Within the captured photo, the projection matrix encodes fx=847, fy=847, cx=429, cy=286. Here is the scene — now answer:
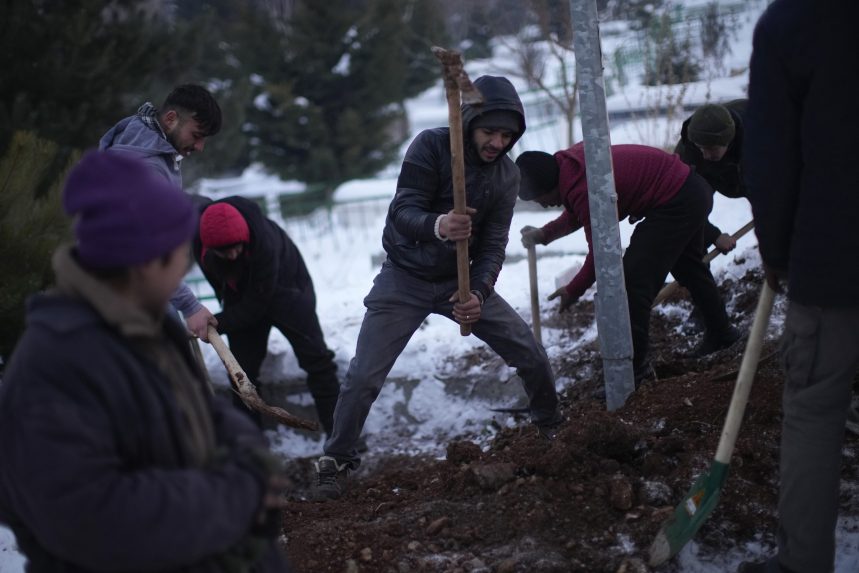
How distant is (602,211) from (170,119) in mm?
2107

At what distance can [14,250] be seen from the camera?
4.88m

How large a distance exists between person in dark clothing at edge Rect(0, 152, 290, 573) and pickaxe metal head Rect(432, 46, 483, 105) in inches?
69.1

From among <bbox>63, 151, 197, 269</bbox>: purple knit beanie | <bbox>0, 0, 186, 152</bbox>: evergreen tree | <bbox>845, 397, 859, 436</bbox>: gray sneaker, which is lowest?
<bbox>845, 397, 859, 436</bbox>: gray sneaker

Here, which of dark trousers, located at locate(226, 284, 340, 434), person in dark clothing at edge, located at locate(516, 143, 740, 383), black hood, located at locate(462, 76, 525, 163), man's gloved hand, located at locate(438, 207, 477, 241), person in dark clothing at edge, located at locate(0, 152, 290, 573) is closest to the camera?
person in dark clothing at edge, located at locate(0, 152, 290, 573)

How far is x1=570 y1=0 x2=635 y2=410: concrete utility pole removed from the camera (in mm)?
3887

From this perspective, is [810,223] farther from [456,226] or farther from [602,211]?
[602,211]

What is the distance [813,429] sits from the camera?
98.3 inches

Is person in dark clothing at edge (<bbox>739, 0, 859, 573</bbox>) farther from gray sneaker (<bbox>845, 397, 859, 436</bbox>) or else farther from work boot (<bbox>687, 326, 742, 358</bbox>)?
work boot (<bbox>687, 326, 742, 358</bbox>)

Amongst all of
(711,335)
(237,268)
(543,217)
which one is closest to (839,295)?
(711,335)

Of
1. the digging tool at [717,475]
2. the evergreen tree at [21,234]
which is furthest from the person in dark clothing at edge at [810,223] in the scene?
the evergreen tree at [21,234]

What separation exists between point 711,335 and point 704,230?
2.18 feet

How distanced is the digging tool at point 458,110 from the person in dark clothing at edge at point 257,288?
4.83ft

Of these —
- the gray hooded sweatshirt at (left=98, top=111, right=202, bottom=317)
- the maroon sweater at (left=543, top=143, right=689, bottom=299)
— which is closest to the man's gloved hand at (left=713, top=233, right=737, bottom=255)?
the maroon sweater at (left=543, top=143, right=689, bottom=299)

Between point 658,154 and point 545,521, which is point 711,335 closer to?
point 658,154
